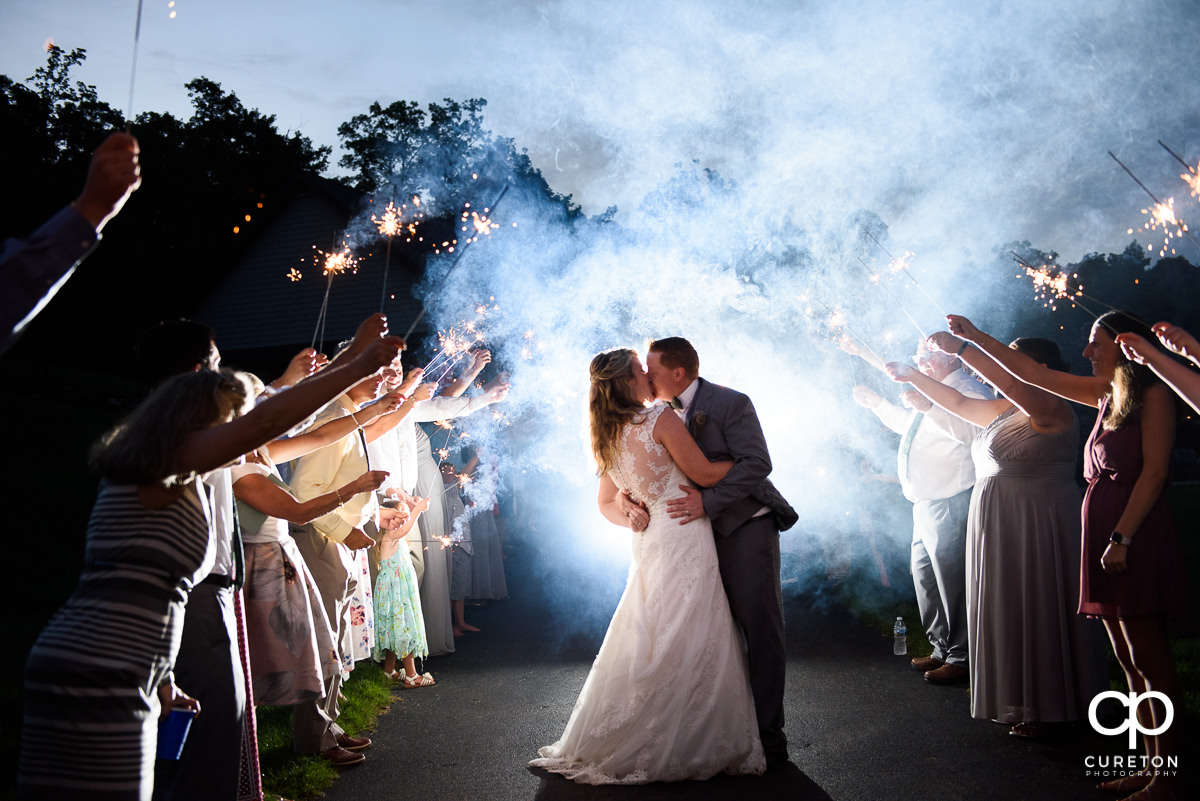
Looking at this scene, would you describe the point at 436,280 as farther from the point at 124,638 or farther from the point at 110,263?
the point at 124,638

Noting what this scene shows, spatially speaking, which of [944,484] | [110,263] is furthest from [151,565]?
[110,263]

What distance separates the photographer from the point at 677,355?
17.1ft

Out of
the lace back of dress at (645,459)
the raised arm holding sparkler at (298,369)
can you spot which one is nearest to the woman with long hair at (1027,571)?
the lace back of dress at (645,459)

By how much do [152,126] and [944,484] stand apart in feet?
115

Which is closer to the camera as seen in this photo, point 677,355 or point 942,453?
point 677,355

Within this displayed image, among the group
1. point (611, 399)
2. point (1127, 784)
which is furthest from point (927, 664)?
point (611, 399)

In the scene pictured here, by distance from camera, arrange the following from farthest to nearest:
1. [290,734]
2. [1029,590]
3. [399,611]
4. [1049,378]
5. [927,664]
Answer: [399,611]
[927,664]
[290,734]
[1029,590]
[1049,378]

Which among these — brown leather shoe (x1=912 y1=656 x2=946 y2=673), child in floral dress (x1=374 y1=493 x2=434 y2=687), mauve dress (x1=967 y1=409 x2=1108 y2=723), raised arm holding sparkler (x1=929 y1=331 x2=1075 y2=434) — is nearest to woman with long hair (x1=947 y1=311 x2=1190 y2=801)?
raised arm holding sparkler (x1=929 y1=331 x2=1075 y2=434)

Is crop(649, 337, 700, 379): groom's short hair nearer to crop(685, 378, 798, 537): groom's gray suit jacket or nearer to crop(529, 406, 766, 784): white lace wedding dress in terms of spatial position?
crop(685, 378, 798, 537): groom's gray suit jacket

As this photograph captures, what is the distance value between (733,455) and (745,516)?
1.20 feet

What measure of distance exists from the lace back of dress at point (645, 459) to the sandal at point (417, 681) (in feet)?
10.9

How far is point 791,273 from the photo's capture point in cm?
1398

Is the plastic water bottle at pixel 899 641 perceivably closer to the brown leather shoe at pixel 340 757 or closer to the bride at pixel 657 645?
the bride at pixel 657 645

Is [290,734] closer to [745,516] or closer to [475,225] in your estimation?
[745,516]
